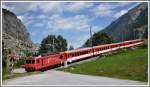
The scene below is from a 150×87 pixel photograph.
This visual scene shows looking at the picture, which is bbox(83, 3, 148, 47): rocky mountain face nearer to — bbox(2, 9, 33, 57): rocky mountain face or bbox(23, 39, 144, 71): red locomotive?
bbox(23, 39, 144, 71): red locomotive

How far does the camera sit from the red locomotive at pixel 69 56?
4609 centimetres

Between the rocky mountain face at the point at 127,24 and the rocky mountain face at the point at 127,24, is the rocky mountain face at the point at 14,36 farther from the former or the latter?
the rocky mountain face at the point at 127,24

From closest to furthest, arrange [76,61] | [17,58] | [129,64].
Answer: [129,64], [17,58], [76,61]

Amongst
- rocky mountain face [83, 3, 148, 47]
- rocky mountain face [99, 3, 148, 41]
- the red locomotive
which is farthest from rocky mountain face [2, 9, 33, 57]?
the red locomotive

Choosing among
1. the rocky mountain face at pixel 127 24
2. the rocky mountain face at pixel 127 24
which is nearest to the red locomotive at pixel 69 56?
the rocky mountain face at pixel 127 24

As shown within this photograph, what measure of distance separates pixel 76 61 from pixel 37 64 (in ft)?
29.1

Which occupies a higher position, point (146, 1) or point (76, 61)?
point (146, 1)

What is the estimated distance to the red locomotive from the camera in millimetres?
46094

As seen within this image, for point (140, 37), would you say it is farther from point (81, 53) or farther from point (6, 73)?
point (6, 73)

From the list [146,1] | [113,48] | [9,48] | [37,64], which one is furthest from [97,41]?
[146,1]

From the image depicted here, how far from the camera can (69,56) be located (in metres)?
52.2

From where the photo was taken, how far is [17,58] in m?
44.9

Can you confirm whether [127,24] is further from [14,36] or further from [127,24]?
[14,36]

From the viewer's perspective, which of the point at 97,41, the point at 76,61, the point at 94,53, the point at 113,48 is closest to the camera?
the point at 76,61
